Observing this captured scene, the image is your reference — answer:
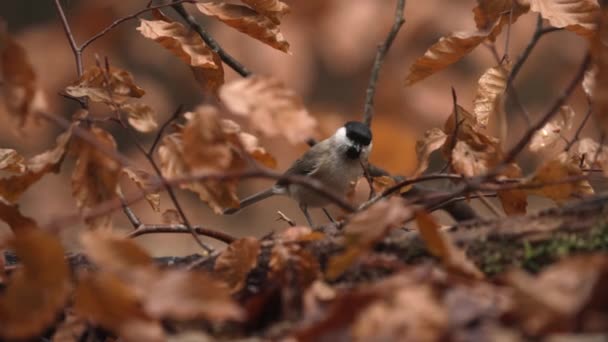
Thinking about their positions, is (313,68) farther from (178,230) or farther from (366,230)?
(366,230)

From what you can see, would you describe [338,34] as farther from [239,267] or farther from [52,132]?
[239,267]

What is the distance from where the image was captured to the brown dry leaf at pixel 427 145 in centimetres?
183

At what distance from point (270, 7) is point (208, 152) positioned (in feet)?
2.37

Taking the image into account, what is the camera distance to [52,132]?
5883 millimetres

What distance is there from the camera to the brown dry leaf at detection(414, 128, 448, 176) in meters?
1.83

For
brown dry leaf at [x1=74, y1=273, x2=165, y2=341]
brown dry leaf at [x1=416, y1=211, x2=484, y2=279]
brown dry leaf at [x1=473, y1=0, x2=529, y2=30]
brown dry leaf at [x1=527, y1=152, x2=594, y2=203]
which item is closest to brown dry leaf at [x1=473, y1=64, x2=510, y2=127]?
brown dry leaf at [x1=473, y1=0, x2=529, y2=30]

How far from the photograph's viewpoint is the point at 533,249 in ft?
4.92

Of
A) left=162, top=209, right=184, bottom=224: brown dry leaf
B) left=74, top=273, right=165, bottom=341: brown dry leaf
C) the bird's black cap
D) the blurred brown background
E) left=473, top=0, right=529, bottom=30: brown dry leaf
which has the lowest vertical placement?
the blurred brown background

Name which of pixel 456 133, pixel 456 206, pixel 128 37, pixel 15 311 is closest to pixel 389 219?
pixel 15 311

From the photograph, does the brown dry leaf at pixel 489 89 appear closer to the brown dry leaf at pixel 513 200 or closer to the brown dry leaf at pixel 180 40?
the brown dry leaf at pixel 513 200

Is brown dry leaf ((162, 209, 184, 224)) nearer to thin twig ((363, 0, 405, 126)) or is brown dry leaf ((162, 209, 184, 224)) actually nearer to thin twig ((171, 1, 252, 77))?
thin twig ((171, 1, 252, 77))

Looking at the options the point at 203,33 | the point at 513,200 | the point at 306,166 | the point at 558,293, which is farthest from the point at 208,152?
the point at 306,166

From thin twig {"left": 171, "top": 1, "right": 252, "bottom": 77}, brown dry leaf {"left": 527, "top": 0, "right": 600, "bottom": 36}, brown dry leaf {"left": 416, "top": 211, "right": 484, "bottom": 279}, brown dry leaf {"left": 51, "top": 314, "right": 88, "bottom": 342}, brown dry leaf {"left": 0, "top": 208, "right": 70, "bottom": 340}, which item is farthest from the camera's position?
thin twig {"left": 171, "top": 1, "right": 252, "bottom": 77}

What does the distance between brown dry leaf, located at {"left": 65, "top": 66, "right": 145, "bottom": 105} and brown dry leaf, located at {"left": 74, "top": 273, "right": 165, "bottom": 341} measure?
0.75 metres
